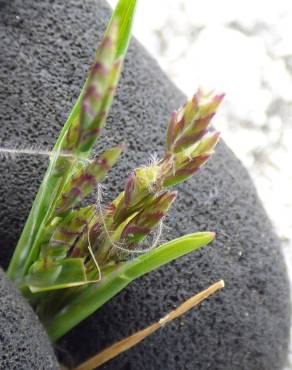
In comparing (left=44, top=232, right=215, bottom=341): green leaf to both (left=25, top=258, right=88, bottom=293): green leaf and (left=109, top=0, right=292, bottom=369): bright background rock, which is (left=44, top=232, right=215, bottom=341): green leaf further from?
(left=109, top=0, right=292, bottom=369): bright background rock

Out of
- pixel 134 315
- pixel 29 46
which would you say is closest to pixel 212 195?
pixel 134 315

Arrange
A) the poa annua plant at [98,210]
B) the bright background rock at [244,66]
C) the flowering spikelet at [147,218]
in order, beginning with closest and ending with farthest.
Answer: the poa annua plant at [98,210], the flowering spikelet at [147,218], the bright background rock at [244,66]

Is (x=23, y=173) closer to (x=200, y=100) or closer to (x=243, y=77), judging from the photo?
(x=200, y=100)

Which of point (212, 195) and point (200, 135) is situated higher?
point (200, 135)

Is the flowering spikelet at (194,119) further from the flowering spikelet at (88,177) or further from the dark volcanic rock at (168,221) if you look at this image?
the dark volcanic rock at (168,221)

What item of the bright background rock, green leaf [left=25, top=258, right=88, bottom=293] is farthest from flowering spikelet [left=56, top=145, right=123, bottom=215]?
the bright background rock

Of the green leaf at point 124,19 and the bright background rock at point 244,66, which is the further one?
the bright background rock at point 244,66

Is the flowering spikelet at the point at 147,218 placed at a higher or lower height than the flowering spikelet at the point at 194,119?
lower

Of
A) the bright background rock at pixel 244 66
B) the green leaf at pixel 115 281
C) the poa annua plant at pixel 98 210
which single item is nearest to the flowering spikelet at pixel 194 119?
the poa annua plant at pixel 98 210

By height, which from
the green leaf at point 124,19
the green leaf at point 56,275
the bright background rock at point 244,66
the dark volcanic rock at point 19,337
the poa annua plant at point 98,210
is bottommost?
the bright background rock at point 244,66
